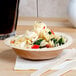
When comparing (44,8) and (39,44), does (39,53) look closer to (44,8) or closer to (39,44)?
(39,44)

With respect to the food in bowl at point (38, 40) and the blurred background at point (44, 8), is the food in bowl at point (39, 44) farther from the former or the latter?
the blurred background at point (44, 8)

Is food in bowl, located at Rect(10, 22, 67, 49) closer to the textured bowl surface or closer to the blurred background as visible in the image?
the textured bowl surface

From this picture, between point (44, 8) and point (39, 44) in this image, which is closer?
point (39, 44)

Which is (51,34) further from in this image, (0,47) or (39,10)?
(39,10)

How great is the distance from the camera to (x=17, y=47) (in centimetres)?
78

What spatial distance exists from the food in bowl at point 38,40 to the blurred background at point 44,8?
2.28 ft

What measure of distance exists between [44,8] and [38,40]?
29.5 inches

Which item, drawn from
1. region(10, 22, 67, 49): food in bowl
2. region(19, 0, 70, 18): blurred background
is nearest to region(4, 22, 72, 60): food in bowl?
region(10, 22, 67, 49): food in bowl

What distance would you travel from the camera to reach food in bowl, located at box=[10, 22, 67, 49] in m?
0.79

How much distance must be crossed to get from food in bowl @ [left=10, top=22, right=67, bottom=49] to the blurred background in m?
0.70

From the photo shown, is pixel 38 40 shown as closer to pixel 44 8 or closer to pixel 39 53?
pixel 39 53

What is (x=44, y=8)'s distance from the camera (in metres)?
1.53

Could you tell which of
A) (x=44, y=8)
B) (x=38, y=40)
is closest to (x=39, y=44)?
(x=38, y=40)

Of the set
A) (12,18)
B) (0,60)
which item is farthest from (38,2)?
(0,60)
